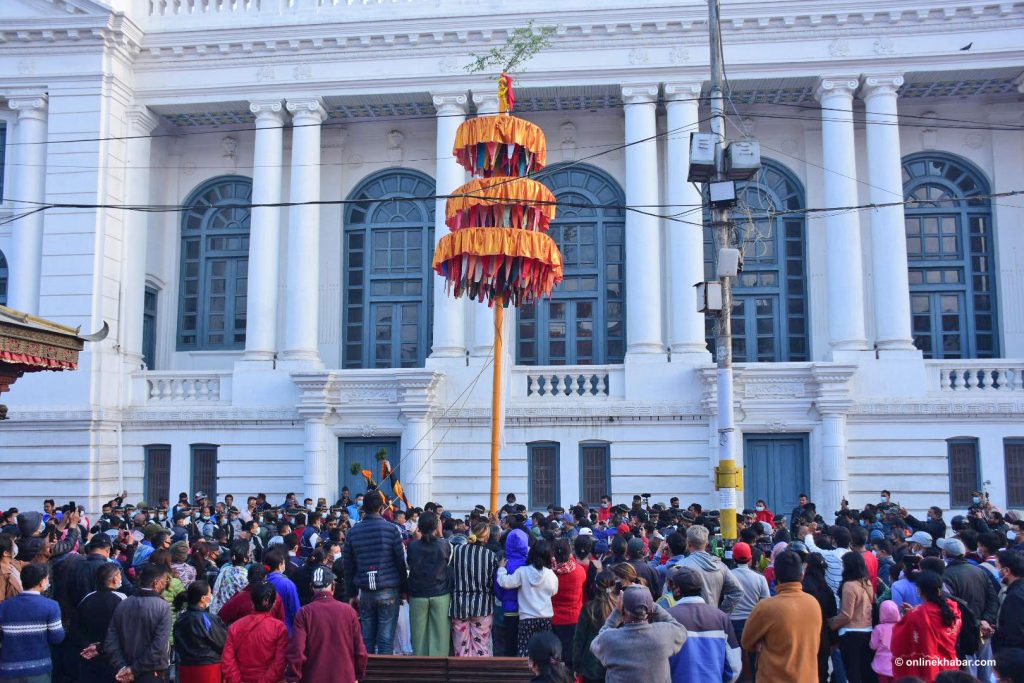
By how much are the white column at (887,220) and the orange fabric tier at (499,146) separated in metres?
10.4

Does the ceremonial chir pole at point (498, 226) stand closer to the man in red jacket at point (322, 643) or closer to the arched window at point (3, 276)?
the man in red jacket at point (322, 643)

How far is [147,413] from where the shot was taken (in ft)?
74.9

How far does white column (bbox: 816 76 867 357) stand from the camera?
71.3ft

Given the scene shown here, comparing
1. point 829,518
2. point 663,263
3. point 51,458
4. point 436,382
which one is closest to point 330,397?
point 436,382

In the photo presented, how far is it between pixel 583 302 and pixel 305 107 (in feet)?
27.8

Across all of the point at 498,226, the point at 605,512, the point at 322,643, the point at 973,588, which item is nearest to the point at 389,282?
the point at 605,512

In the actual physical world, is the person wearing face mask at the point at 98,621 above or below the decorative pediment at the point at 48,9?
below

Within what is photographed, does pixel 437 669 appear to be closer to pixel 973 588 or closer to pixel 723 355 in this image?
pixel 973 588

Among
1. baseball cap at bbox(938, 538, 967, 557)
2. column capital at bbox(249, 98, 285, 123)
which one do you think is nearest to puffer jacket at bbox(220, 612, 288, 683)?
baseball cap at bbox(938, 538, 967, 557)

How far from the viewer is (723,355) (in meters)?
12.0

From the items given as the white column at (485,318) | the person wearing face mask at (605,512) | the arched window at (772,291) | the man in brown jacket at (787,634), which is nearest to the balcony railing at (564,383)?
the white column at (485,318)

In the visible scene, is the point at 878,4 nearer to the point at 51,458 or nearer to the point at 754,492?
the point at 754,492

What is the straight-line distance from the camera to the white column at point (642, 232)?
22094 millimetres

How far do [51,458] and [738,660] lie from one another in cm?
1957
